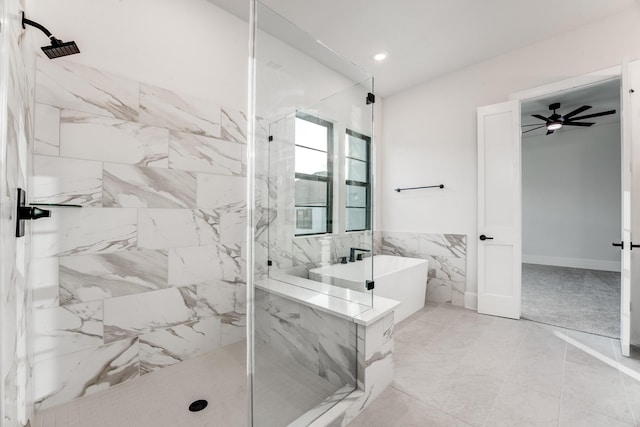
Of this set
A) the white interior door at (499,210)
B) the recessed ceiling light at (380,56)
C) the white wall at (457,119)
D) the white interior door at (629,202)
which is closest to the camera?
the white interior door at (629,202)

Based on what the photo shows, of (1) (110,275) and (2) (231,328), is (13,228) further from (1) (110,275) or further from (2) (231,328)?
(2) (231,328)

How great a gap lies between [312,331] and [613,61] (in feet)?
11.5

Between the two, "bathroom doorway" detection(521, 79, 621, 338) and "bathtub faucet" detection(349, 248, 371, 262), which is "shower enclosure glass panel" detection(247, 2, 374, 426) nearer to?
"bathtub faucet" detection(349, 248, 371, 262)

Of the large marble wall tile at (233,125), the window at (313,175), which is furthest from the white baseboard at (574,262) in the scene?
the large marble wall tile at (233,125)

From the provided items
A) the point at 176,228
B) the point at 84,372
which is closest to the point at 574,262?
the point at 176,228

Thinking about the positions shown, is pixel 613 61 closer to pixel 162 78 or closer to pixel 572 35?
pixel 572 35

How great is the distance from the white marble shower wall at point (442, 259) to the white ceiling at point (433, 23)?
6.94 feet

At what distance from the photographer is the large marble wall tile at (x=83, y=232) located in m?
1.54

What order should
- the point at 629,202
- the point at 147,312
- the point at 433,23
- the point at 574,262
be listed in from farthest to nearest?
the point at 574,262 → the point at 433,23 → the point at 629,202 → the point at 147,312

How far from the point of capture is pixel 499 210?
2.97 meters

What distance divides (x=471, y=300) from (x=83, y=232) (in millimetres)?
3691

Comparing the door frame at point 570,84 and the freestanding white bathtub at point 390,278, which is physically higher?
the door frame at point 570,84

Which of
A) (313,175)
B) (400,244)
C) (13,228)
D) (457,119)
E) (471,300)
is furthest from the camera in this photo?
(400,244)

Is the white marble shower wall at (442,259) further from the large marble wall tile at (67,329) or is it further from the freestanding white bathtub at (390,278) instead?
the large marble wall tile at (67,329)
